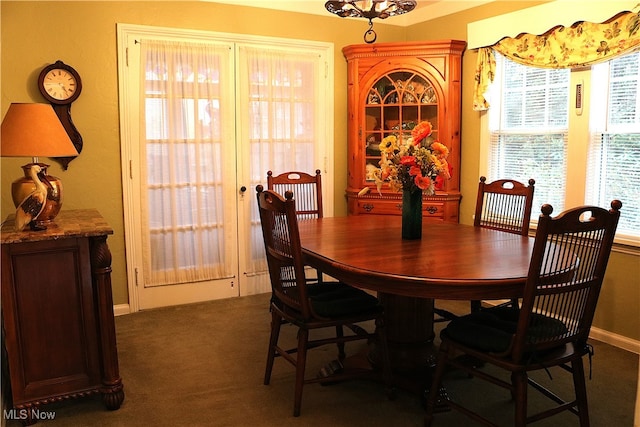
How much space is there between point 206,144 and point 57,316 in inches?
77.3

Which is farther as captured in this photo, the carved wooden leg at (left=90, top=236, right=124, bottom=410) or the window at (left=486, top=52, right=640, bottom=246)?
the window at (left=486, top=52, right=640, bottom=246)

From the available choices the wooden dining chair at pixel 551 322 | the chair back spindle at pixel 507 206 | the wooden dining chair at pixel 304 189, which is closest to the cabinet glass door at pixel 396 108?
the wooden dining chair at pixel 304 189

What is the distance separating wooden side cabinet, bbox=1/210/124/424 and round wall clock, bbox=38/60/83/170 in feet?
3.83

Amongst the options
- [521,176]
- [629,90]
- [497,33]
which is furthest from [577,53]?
[521,176]

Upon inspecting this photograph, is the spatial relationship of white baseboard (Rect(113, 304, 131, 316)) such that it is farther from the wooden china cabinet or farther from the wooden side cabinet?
the wooden china cabinet

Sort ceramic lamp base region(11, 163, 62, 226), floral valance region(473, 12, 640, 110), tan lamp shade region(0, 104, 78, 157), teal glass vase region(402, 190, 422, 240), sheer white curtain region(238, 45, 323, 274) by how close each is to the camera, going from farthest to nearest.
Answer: sheer white curtain region(238, 45, 323, 274)
floral valance region(473, 12, 640, 110)
teal glass vase region(402, 190, 422, 240)
ceramic lamp base region(11, 163, 62, 226)
tan lamp shade region(0, 104, 78, 157)

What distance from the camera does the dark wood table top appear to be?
2113 millimetres

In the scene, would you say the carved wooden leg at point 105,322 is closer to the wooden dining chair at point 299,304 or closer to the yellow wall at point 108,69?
the wooden dining chair at point 299,304

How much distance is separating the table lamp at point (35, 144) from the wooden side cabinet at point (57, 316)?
0.37ft

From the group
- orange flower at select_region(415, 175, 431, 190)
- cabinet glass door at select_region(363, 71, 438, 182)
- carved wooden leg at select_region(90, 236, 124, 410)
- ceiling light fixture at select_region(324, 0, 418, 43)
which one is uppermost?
ceiling light fixture at select_region(324, 0, 418, 43)

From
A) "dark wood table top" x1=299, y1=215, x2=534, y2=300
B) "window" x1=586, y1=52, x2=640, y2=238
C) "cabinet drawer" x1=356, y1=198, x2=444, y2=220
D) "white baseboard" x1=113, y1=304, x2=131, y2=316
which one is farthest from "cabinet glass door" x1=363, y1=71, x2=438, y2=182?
"white baseboard" x1=113, y1=304, x2=131, y2=316

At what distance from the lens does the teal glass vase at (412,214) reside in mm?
2857

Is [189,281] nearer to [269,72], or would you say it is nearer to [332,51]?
[269,72]

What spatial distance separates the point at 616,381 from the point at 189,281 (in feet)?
9.70
